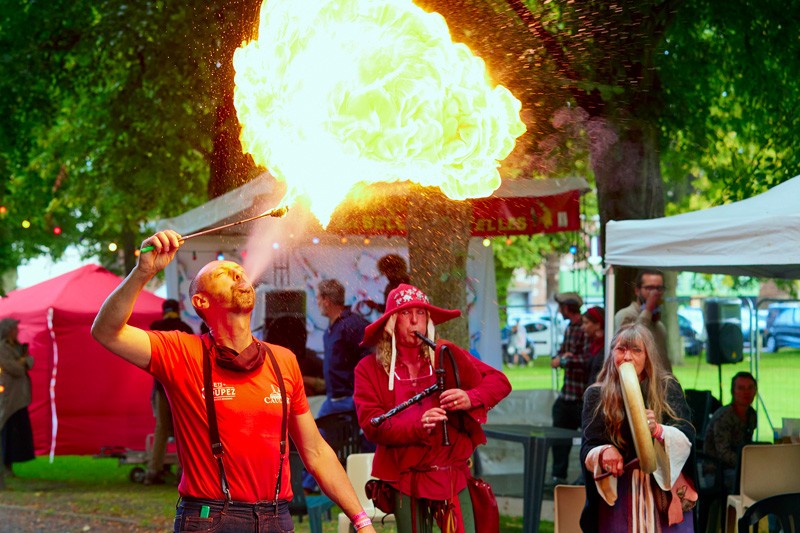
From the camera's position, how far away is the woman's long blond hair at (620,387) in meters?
5.54

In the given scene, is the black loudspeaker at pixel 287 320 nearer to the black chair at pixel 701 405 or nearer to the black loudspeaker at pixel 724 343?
the black chair at pixel 701 405

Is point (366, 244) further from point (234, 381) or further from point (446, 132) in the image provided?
point (234, 381)

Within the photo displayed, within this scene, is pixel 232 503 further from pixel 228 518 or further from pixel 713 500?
pixel 713 500

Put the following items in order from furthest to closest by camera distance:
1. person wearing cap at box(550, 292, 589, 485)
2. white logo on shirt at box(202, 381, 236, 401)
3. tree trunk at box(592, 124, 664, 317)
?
tree trunk at box(592, 124, 664, 317) → person wearing cap at box(550, 292, 589, 485) → white logo on shirt at box(202, 381, 236, 401)

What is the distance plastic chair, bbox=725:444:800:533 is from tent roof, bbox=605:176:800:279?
120 centimetres

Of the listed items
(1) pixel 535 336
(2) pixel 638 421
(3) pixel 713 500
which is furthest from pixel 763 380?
(2) pixel 638 421

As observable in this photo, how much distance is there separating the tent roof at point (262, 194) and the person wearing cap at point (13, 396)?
393cm

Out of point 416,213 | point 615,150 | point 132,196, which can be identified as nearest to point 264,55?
point 416,213

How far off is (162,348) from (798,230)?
12.9 ft

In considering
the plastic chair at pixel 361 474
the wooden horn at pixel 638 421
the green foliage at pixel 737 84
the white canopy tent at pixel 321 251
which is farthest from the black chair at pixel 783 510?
the green foliage at pixel 737 84

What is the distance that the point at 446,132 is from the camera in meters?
6.95

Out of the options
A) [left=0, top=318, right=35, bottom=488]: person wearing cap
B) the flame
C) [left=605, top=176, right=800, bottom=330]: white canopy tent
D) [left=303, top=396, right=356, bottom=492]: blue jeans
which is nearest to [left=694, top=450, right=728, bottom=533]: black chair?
[left=605, top=176, right=800, bottom=330]: white canopy tent

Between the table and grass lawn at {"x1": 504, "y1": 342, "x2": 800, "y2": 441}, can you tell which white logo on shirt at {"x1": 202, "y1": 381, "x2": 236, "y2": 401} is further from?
grass lawn at {"x1": 504, "y1": 342, "x2": 800, "y2": 441}

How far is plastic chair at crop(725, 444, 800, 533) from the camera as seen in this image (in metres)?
7.45
